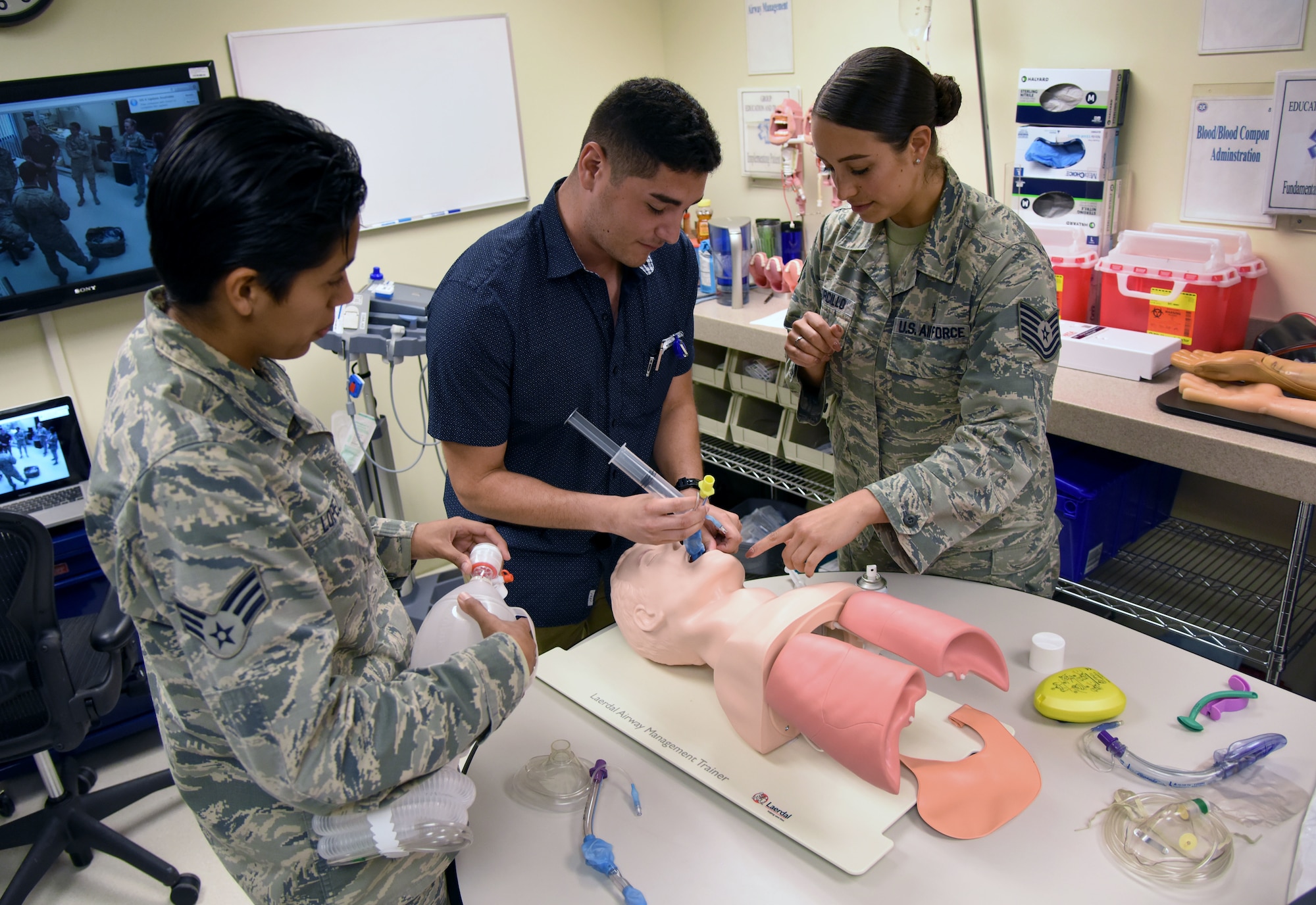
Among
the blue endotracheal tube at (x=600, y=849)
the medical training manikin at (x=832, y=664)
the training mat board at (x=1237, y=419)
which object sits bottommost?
the blue endotracheal tube at (x=600, y=849)

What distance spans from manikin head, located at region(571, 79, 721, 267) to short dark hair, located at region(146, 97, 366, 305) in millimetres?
637

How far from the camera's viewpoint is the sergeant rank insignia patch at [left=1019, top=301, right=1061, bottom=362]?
4.89ft

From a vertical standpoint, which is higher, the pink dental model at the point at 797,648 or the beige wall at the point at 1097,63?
the beige wall at the point at 1097,63

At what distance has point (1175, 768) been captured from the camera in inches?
47.8

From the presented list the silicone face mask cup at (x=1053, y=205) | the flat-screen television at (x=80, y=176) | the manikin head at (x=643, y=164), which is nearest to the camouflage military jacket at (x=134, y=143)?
the flat-screen television at (x=80, y=176)

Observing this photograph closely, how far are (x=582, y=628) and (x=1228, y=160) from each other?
6.35 ft

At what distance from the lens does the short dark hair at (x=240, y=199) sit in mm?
786

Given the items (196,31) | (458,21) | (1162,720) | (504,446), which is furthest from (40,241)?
(1162,720)

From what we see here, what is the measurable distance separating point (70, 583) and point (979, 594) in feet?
8.22

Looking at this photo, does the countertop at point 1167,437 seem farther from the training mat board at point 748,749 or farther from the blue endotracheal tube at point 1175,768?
the training mat board at point 748,749

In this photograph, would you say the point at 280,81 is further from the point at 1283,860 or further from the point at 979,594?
the point at 1283,860

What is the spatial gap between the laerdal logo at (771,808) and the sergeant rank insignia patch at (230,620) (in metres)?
0.69

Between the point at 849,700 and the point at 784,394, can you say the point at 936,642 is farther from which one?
the point at 784,394

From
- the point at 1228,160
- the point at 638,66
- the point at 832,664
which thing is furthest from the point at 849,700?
the point at 638,66
